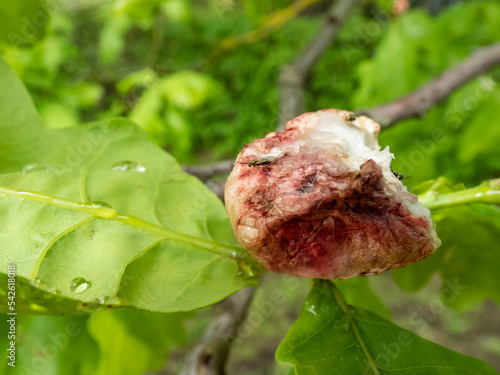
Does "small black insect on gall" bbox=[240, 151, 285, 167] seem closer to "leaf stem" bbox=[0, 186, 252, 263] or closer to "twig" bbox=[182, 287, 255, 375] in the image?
"leaf stem" bbox=[0, 186, 252, 263]

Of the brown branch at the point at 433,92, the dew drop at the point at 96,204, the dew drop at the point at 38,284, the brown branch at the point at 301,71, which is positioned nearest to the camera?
the dew drop at the point at 38,284

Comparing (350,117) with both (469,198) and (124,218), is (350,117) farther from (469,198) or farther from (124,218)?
(124,218)

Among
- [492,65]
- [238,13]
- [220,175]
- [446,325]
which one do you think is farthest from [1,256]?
[238,13]

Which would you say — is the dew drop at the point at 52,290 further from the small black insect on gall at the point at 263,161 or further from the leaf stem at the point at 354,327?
the leaf stem at the point at 354,327

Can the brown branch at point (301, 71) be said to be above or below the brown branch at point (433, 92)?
below

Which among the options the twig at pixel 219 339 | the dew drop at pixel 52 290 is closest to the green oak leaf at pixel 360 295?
the twig at pixel 219 339

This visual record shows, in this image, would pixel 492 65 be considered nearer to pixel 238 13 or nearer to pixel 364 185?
pixel 364 185

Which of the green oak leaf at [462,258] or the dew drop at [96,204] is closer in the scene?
the dew drop at [96,204]
